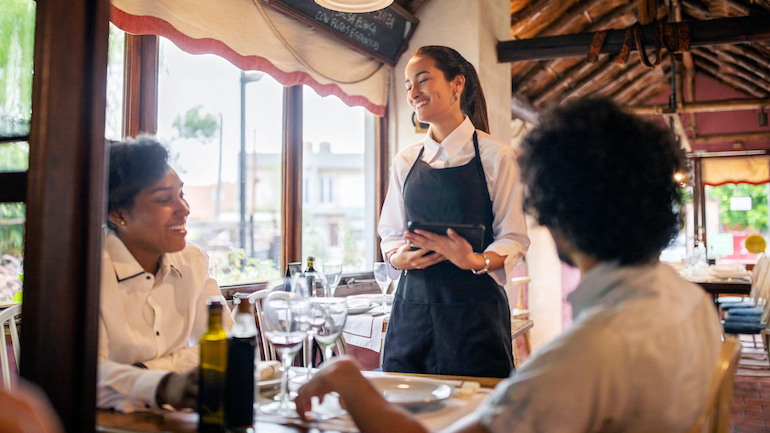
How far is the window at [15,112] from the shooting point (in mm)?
821

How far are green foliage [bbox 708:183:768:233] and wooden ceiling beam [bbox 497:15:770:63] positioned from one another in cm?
749

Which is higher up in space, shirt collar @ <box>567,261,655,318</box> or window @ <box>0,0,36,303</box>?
window @ <box>0,0,36,303</box>

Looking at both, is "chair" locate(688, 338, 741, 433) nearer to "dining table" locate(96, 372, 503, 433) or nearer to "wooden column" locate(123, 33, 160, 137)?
"dining table" locate(96, 372, 503, 433)

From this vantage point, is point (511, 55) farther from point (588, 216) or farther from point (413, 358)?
point (588, 216)

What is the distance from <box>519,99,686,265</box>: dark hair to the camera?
0.80 meters

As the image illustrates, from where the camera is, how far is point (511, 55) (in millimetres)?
4641

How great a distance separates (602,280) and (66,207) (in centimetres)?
72

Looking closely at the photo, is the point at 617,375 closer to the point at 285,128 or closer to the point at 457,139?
the point at 457,139

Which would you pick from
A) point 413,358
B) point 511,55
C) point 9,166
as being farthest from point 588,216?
point 511,55

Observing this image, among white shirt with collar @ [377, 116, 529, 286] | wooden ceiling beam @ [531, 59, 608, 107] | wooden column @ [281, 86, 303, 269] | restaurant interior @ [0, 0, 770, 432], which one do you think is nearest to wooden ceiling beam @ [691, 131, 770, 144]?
wooden ceiling beam @ [531, 59, 608, 107]

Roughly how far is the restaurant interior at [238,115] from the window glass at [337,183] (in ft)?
0.04

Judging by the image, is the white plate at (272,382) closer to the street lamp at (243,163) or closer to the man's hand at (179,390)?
the man's hand at (179,390)

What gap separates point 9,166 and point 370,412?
615 mm

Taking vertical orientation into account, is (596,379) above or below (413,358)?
above
